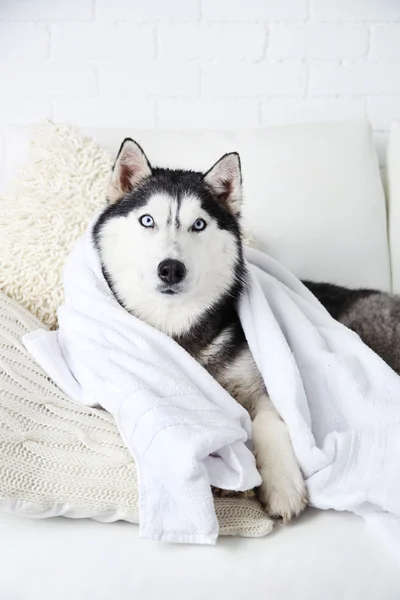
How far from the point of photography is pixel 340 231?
1949 millimetres

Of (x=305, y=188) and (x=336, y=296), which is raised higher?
(x=305, y=188)

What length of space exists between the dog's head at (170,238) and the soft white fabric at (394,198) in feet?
2.51

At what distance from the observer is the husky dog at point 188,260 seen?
50.7 inches

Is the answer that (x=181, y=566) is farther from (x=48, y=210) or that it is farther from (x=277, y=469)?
(x=48, y=210)

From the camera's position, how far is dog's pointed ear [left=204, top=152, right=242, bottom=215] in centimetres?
141

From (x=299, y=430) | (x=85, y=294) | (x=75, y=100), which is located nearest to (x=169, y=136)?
(x=75, y=100)

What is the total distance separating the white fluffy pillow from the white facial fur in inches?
12.9

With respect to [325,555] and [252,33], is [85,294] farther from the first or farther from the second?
[252,33]

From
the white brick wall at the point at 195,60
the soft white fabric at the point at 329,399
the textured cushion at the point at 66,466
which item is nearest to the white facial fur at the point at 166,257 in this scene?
the soft white fabric at the point at 329,399

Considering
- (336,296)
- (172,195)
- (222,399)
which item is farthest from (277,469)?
(336,296)

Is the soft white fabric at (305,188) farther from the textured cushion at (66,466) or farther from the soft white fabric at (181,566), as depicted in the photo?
the soft white fabric at (181,566)

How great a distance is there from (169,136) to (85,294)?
831 mm

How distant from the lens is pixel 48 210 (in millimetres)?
1732

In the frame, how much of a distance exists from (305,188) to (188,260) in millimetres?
809
